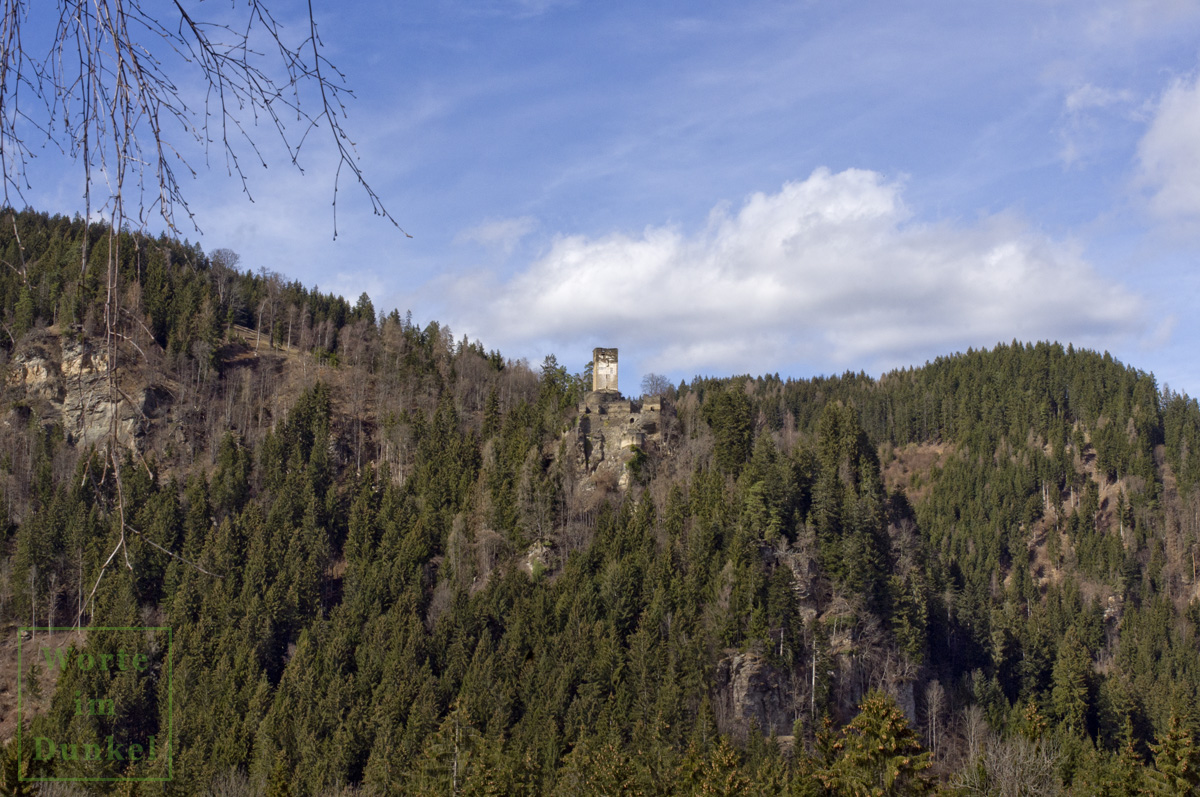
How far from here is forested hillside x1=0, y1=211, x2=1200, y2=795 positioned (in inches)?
1644

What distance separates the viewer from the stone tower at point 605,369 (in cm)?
7138

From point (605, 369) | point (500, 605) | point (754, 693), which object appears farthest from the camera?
point (605, 369)

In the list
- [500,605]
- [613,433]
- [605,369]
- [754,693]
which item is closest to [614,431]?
[613,433]

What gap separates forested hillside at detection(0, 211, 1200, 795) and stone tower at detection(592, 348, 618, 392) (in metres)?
2.03

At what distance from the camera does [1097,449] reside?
130m

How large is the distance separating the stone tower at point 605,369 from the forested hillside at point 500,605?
6.68ft

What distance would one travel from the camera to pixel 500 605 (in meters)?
57.5

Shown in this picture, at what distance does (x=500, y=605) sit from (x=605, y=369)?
21.8 metres

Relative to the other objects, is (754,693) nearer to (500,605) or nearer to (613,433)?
(500,605)

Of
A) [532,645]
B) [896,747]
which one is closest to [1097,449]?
[532,645]

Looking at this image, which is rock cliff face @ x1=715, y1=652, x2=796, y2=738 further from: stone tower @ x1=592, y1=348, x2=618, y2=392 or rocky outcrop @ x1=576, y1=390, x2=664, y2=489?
stone tower @ x1=592, y1=348, x2=618, y2=392

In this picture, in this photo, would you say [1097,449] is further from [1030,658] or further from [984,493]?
[1030,658]

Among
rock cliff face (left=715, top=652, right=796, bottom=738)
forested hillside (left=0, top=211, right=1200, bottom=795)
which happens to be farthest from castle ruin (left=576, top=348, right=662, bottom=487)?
rock cliff face (left=715, top=652, right=796, bottom=738)

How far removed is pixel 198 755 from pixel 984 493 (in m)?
109
